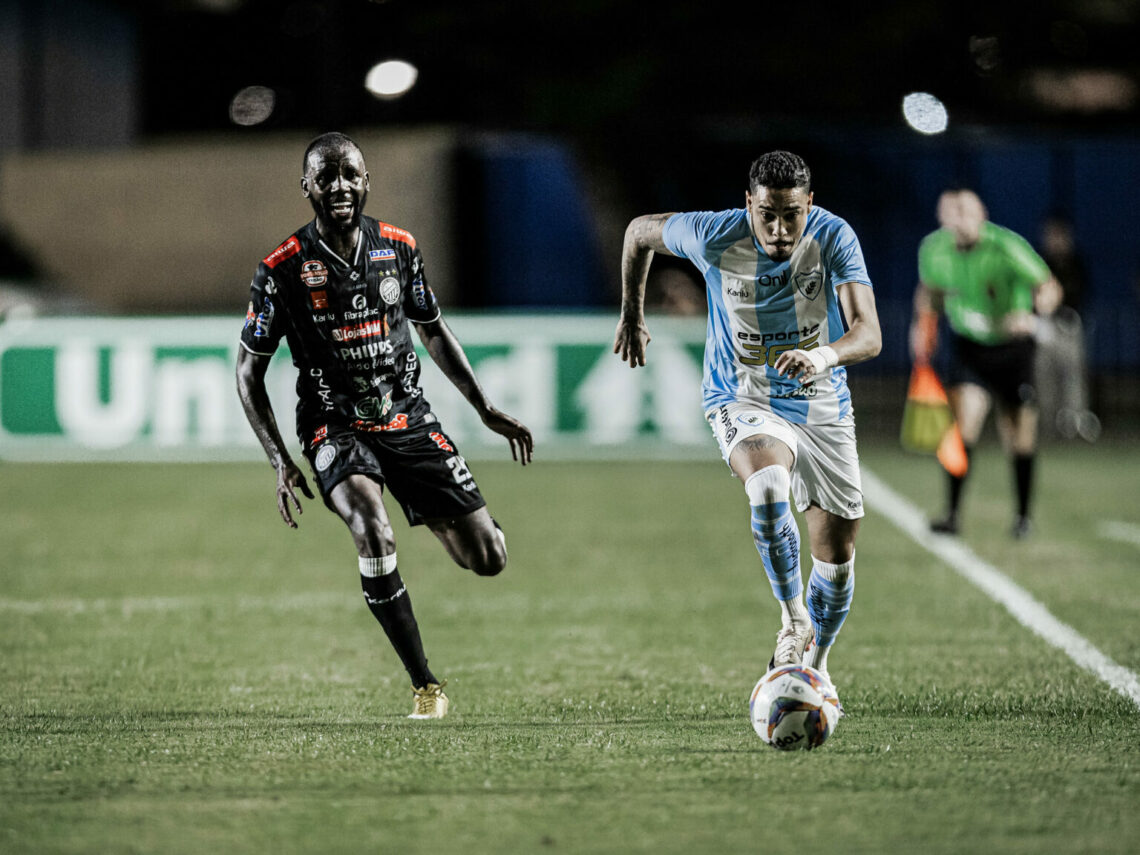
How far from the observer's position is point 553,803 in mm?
4711

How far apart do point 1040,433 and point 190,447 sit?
32.7 ft

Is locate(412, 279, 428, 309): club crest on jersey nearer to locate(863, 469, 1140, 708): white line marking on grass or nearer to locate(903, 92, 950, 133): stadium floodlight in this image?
locate(863, 469, 1140, 708): white line marking on grass

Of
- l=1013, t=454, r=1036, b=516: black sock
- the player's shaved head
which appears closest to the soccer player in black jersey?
the player's shaved head

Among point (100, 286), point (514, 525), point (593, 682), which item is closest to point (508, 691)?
point (593, 682)

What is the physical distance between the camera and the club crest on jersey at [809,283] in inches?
235

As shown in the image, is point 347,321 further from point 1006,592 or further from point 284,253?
point 1006,592

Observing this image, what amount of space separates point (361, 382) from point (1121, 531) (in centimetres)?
722

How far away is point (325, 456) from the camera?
608 cm

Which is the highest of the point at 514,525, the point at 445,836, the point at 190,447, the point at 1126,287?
the point at 1126,287

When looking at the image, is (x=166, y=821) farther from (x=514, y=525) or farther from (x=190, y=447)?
(x=190, y=447)

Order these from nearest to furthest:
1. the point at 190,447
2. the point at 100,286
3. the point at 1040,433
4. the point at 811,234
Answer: the point at 811,234 < the point at 190,447 < the point at 1040,433 < the point at 100,286

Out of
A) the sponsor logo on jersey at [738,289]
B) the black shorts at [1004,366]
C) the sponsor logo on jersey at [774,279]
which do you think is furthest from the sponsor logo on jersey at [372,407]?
the black shorts at [1004,366]

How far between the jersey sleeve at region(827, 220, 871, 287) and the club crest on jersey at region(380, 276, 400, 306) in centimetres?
165

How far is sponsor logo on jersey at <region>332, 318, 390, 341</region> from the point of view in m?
6.08
